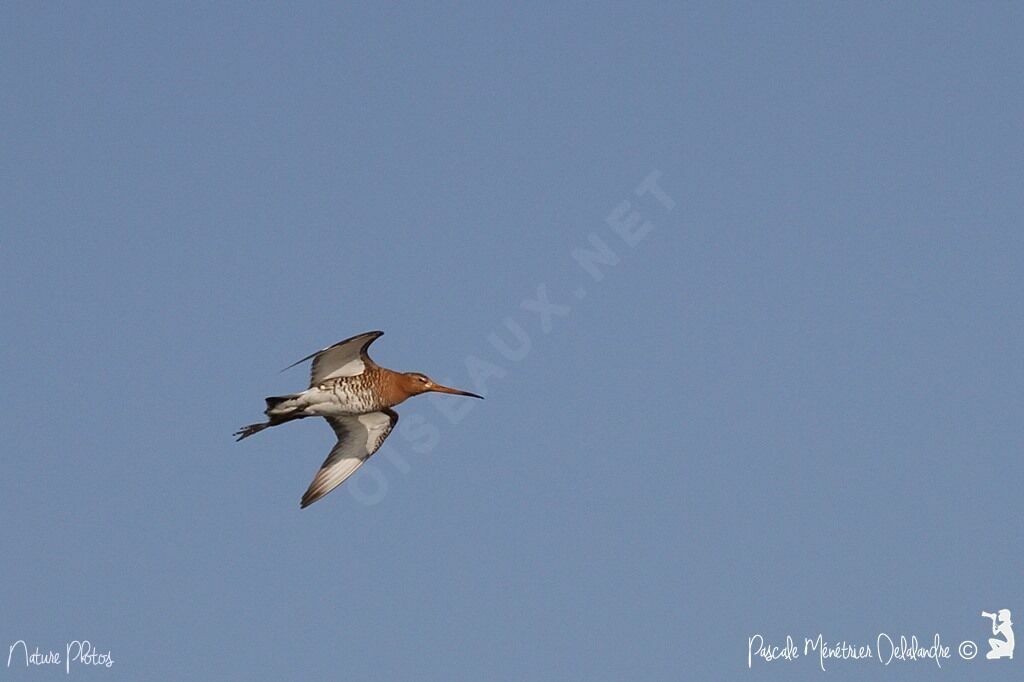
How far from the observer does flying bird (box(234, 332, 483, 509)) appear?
1443 inches

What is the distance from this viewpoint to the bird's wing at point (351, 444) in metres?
38.4

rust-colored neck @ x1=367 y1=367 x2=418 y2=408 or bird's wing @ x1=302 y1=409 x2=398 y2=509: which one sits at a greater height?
rust-colored neck @ x1=367 y1=367 x2=418 y2=408

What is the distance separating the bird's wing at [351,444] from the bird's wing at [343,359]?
146 centimetres

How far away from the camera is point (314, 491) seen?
38188 mm

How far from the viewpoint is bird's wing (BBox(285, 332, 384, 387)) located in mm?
36062

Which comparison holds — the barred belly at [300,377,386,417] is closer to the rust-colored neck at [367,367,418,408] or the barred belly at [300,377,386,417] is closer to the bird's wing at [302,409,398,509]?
the rust-colored neck at [367,367,418,408]

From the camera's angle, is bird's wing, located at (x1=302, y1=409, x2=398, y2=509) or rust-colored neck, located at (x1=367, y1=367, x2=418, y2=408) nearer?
rust-colored neck, located at (x1=367, y1=367, x2=418, y2=408)

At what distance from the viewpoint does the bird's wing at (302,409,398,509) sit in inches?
1511

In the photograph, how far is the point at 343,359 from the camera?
3694 centimetres

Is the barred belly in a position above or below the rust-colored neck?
below

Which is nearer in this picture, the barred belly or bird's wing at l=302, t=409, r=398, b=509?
the barred belly

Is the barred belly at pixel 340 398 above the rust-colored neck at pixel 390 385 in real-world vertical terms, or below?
below

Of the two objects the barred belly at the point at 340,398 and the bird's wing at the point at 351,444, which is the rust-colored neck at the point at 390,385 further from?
the bird's wing at the point at 351,444

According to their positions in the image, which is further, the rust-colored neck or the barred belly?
the rust-colored neck
